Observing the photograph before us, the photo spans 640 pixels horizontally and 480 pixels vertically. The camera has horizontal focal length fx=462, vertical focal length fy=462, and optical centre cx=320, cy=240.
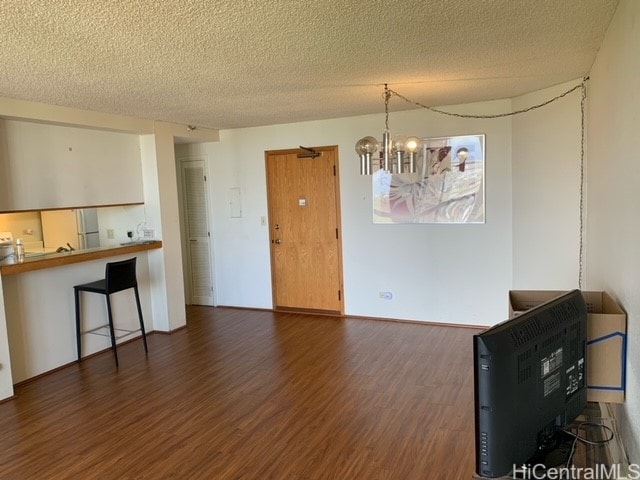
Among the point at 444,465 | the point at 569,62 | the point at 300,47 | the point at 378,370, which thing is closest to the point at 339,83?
the point at 300,47

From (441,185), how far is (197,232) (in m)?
3.51

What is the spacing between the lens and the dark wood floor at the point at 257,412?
2725 millimetres

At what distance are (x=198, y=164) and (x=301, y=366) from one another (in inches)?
137

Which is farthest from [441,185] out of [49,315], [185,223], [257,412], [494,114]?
[49,315]

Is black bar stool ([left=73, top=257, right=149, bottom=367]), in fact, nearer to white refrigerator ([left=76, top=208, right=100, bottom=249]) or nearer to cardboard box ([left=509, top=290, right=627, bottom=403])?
white refrigerator ([left=76, top=208, right=100, bottom=249])

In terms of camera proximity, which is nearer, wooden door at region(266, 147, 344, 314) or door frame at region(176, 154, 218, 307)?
wooden door at region(266, 147, 344, 314)

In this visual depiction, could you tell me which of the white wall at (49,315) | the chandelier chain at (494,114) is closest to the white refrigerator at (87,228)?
the white wall at (49,315)

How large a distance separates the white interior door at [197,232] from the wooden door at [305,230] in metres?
1.05

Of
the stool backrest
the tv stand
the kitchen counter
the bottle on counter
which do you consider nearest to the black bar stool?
the stool backrest

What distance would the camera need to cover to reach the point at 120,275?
444cm

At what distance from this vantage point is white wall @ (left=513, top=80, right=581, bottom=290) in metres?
3.90

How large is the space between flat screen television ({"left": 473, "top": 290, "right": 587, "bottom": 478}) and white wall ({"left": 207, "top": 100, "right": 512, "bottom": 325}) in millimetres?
3557

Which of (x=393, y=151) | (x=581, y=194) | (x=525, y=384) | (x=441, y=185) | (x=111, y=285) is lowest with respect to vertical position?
(x=111, y=285)

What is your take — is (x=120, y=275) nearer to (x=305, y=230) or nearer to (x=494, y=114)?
(x=305, y=230)
